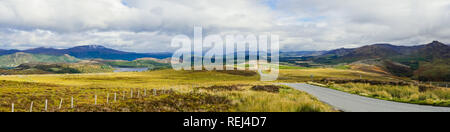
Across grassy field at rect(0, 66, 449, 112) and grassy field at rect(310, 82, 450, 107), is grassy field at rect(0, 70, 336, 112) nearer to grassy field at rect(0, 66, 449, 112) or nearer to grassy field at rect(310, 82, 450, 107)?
grassy field at rect(0, 66, 449, 112)

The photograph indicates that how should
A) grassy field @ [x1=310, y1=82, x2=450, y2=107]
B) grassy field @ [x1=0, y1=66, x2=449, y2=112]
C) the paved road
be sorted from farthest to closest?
grassy field @ [x1=310, y1=82, x2=450, y2=107] < grassy field @ [x1=0, y1=66, x2=449, y2=112] < the paved road

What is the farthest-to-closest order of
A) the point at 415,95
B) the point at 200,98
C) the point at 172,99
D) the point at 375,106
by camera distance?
the point at 415,95
the point at 200,98
the point at 172,99
the point at 375,106

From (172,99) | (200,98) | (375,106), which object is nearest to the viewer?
(375,106)

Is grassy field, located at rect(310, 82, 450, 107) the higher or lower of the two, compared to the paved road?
lower

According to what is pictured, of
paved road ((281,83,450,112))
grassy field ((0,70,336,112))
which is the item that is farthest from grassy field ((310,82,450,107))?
grassy field ((0,70,336,112))

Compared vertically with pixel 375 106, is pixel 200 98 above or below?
below

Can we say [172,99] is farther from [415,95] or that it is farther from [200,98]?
[415,95]

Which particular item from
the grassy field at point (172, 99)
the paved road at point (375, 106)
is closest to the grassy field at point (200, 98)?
the grassy field at point (172, 99)

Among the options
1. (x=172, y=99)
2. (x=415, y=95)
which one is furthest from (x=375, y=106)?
(x=172, y=99)

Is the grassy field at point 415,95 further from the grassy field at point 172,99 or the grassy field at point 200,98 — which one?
the grassy field at point 172,99
